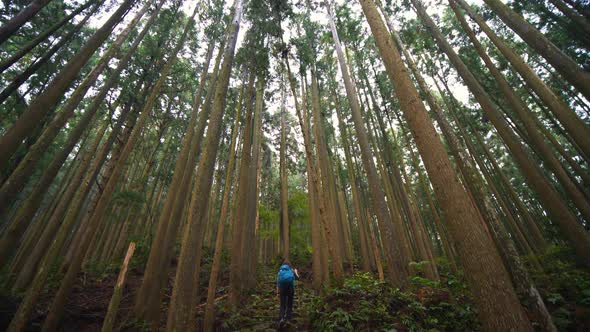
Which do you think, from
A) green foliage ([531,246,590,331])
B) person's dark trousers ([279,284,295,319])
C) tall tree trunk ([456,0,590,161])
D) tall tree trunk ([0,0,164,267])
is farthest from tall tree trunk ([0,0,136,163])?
tall tree trunk ([456,0,590,161])

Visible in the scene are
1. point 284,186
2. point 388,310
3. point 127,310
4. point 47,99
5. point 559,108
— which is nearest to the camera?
point 388,310

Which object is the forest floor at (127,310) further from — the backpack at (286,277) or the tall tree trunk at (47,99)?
the tall tree trunk at (47,99)

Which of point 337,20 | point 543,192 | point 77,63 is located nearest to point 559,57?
point 543,192

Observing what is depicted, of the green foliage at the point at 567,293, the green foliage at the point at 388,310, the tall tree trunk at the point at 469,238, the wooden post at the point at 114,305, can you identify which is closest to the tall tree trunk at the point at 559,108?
the green foliage at the point at 567,293

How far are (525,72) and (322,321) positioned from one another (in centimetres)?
812

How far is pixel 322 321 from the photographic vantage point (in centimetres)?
469

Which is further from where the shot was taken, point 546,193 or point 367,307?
point 546,193

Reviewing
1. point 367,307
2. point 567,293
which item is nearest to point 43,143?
point 367,307

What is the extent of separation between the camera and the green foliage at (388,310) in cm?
391

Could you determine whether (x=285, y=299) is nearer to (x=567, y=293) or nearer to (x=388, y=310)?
(x=388, y=310)

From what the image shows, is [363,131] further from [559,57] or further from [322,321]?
[322,321]

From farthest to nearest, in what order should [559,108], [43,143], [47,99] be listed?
1. [559,108]
2. [43,143]
3. [47,99]

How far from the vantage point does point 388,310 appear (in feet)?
14.6

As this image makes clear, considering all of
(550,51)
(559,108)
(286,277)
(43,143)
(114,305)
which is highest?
(550,51)
